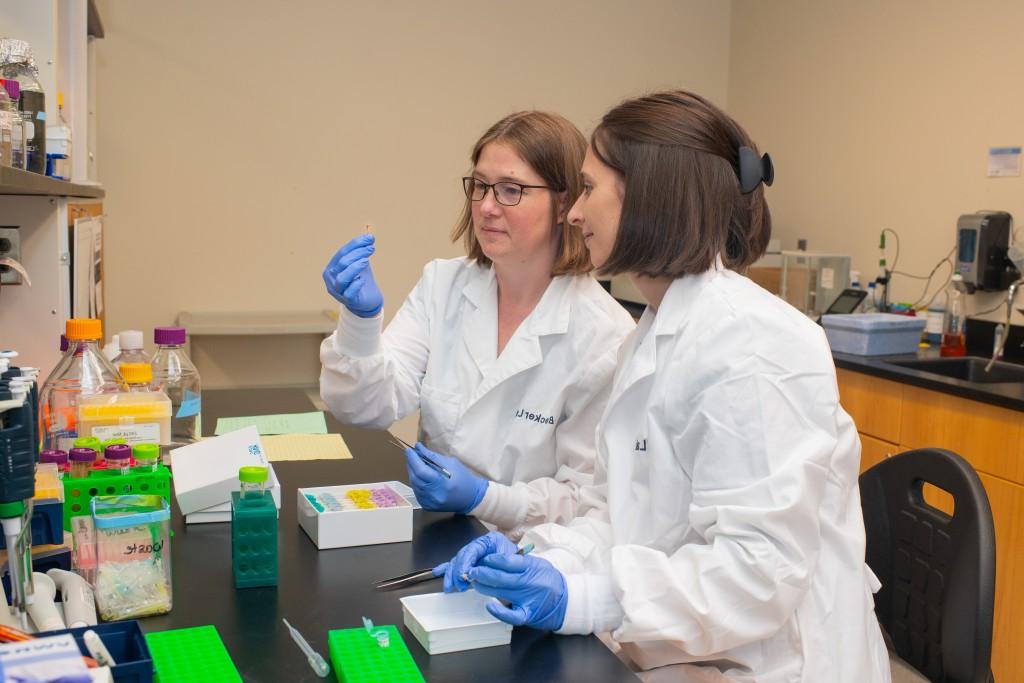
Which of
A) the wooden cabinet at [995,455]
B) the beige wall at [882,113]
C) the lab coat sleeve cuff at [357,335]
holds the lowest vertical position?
the wooden cabinet at [995,455]

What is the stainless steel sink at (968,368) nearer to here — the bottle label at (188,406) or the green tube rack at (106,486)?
the bottle label at (188,406)

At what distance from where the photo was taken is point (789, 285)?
373 centimetres

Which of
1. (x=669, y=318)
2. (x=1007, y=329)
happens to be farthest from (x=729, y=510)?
(x=1007, y=329)

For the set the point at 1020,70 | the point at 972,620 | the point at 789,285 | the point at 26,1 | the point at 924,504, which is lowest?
the point at 972,620

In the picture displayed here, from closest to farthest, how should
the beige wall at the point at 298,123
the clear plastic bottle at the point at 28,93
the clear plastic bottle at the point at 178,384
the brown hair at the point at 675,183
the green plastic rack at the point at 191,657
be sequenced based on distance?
1. the green plastic rack at the point at 191,657
2. the brown hair at the point at 675,183
3. the clear plastic bottle at the point at 28,93
4. the clear plastic bottle at the point at 178,384
5. the beige wall at the point at 298,123

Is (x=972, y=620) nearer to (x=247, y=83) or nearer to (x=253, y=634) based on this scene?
(x=253, y=634)

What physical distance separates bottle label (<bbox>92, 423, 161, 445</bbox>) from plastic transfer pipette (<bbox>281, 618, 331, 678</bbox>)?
58 centimetres

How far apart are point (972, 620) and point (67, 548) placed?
1145 mm

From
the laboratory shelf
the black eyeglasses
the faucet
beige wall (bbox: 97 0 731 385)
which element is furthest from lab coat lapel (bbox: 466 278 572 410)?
beige wall (bbox: 97 0 731 385)

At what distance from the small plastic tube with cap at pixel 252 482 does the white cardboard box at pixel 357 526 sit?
147 mm

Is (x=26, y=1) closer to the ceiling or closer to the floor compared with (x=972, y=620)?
closer to the ceiling

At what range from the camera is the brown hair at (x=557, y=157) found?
179 cm

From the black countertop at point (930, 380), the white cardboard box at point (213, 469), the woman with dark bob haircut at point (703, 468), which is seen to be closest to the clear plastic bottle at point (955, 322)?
the black countertop at point (930, 380)

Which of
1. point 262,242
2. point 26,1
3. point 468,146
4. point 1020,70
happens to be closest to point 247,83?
point 262,242
